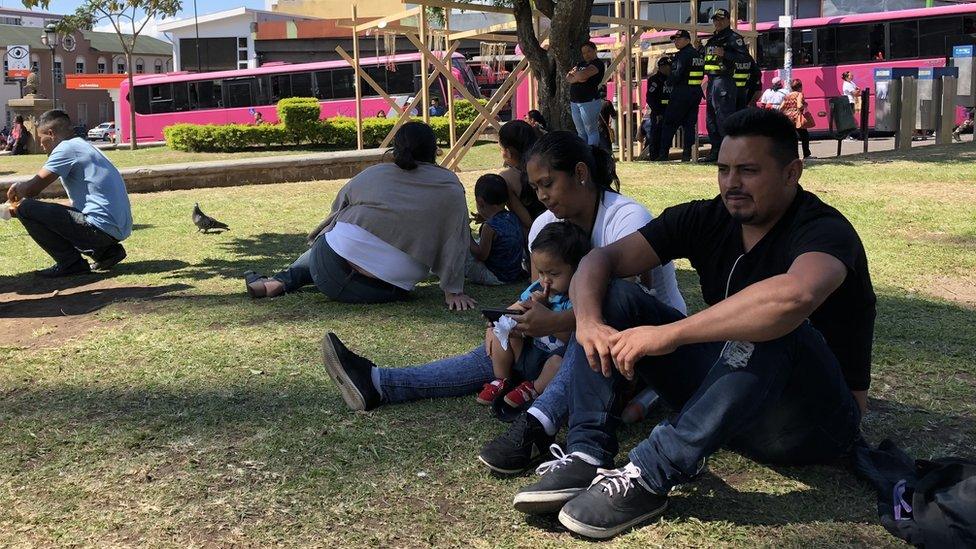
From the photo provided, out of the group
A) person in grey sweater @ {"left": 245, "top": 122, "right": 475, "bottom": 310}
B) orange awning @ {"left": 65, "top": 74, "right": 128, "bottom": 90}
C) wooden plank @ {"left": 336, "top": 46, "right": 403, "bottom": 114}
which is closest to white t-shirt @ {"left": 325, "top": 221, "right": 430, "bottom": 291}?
person in grey sweater @ {"left": 245, "top": 122, "right": 475, "bottom": 310}

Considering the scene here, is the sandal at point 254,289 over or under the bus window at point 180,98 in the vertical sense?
under

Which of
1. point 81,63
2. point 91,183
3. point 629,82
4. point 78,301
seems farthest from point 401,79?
point 81,63

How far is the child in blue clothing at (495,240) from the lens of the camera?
5.88 m

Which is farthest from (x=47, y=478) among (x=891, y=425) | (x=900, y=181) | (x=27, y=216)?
(x=900, y=181)

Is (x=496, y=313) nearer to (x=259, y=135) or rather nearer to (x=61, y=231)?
(x=61, y=231)

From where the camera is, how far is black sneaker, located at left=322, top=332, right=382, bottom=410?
3.67 m

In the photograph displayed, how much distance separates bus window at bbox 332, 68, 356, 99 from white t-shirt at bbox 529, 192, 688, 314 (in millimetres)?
25198

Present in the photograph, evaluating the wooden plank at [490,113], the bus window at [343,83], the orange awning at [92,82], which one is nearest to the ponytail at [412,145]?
the wooden plank at [490,113]

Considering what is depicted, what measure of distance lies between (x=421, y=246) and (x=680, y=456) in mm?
3078

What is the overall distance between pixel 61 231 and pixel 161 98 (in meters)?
25.0

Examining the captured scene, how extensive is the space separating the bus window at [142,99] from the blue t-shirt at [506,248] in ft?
89.3

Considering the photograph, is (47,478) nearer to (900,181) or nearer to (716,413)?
(716,413)

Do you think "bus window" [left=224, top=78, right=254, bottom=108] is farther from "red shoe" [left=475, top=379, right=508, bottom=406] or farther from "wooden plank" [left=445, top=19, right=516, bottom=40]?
"red shoe" [left=475, top=379, right=508, bottom=406]

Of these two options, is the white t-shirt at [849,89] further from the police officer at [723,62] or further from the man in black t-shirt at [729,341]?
the man in black t-shirt at [729,341]
